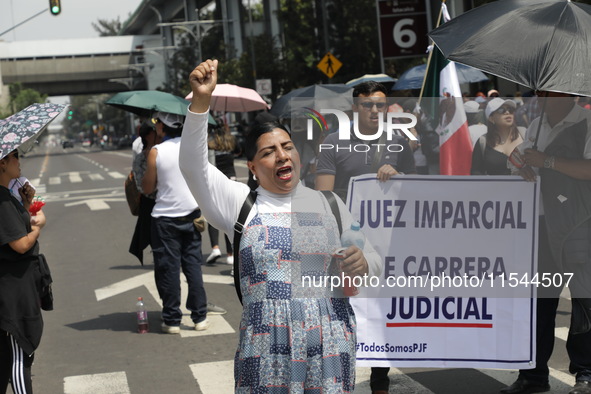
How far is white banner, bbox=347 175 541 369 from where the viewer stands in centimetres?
439

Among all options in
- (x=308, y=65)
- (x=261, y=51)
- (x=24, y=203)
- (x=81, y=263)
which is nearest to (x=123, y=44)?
(x=261, y=51)

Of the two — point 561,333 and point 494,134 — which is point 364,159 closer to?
point 494,134

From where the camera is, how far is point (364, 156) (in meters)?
4.40

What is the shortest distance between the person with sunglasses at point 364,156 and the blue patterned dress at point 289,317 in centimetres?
99

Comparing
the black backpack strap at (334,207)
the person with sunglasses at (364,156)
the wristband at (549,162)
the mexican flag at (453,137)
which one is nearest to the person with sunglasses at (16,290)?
the person with sunglasses at (364,156)

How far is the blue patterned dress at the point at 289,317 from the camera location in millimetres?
3246

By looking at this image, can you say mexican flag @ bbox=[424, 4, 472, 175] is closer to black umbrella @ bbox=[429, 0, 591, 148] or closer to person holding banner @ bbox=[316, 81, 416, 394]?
person holding banner @ bbox=[316, 81, 416, 394]

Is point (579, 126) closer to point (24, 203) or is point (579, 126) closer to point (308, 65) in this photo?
point (24, 203)

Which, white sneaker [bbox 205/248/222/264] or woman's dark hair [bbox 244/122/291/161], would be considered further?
white sneaker [bbox 205/248/222/264]

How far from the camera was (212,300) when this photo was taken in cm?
866

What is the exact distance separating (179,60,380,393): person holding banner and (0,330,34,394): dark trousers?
5.69 ft

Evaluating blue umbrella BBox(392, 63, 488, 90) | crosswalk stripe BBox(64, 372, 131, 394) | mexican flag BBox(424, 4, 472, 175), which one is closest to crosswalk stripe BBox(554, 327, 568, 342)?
mexican flag BBox(424, 4, 472, 175)

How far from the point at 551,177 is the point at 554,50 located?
871 millimetres

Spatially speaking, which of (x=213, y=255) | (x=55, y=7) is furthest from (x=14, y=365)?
(x=55, y=7)
